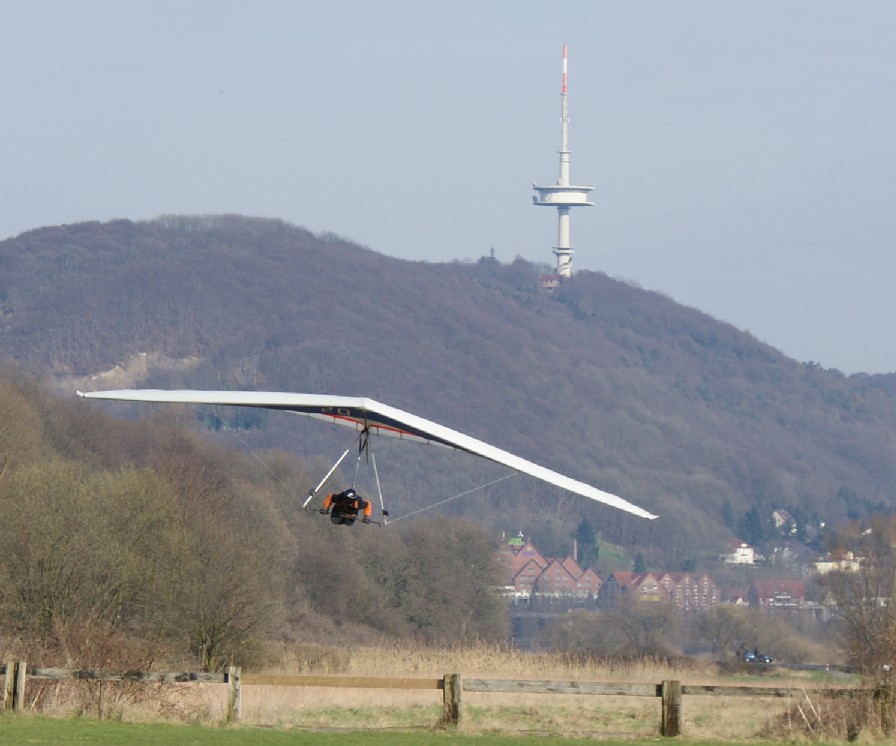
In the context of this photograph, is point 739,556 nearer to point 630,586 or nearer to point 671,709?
point 630,586

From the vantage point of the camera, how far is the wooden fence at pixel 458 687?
72.3 ft

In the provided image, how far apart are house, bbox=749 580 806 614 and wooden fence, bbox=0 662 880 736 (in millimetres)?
94864

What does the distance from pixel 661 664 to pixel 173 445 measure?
5083cm

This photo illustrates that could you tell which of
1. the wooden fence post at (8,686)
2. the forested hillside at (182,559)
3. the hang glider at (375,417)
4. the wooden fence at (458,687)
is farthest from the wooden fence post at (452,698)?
the wooden fence post at (8,686)

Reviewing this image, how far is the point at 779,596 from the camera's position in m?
127

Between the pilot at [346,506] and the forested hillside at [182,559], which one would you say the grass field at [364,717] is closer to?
the forested hillside at [182,559]

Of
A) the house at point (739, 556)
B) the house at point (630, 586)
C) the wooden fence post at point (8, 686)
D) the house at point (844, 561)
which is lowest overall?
the wooden fence post at point (8, 686)

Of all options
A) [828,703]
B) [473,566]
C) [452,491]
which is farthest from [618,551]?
[828,703]

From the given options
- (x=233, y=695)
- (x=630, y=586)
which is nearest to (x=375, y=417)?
(x=233, y=695)

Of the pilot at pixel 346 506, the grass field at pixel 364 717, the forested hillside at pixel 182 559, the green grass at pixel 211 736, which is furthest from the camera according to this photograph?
the forested hillside at pixel 182 559

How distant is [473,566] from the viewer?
76.4 m

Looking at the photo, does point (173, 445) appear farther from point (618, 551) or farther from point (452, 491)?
point (618, 551)

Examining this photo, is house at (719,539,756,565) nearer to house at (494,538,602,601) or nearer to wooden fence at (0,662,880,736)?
house at (494,538,602,601)

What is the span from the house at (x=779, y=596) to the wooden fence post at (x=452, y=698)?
95.2 m
